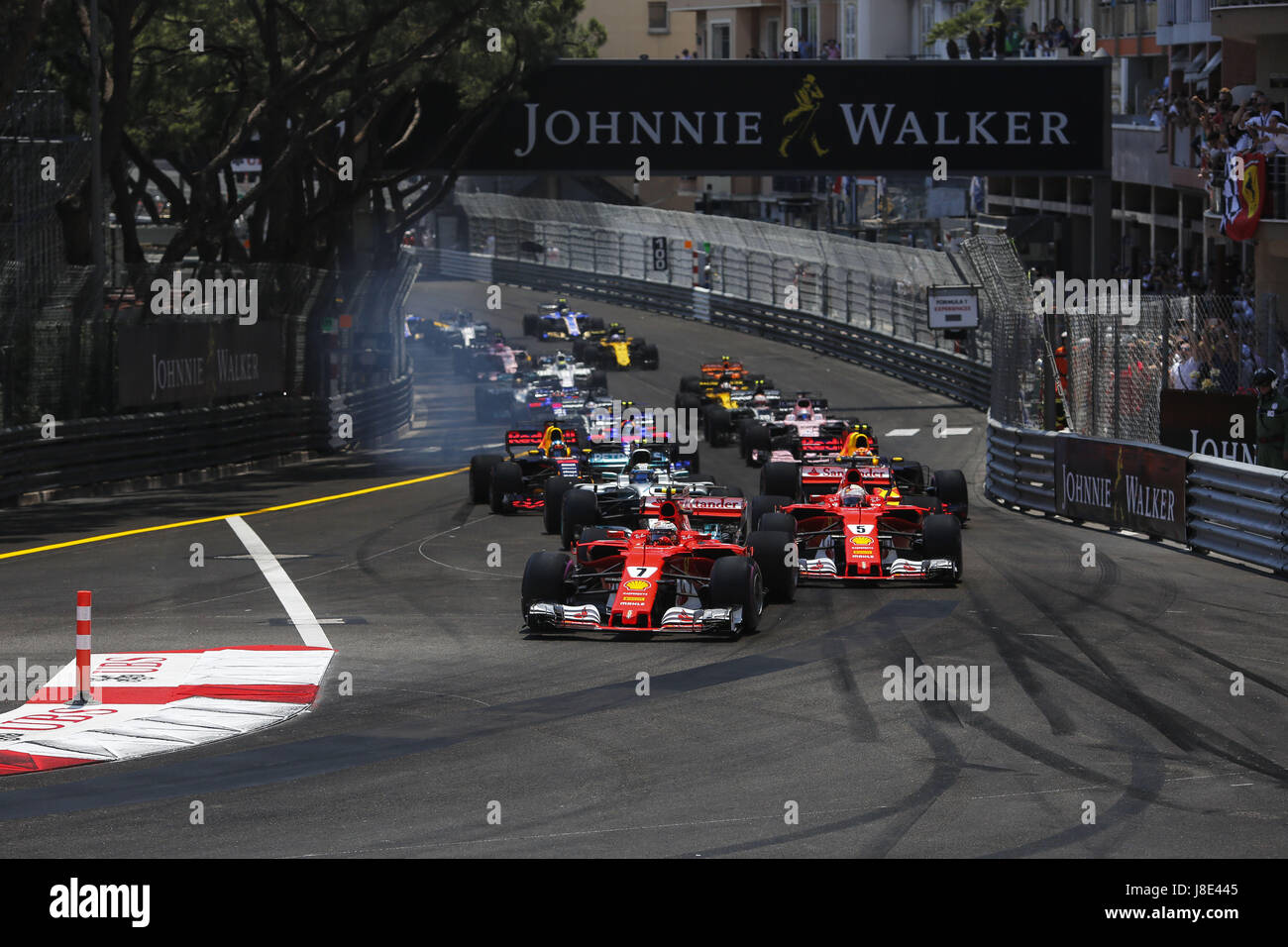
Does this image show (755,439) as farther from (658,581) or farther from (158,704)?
(158,704)

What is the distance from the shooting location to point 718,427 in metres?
34.8

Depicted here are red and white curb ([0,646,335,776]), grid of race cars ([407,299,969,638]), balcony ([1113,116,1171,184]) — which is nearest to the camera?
red and white curb ([0,646,335,776])

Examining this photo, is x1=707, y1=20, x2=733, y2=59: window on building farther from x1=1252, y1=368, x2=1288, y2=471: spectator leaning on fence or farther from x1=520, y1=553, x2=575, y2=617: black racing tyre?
x1=520, y1=553, x2=575, y2=617: black racing tyre

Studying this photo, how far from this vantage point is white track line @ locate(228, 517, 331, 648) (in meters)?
15.9

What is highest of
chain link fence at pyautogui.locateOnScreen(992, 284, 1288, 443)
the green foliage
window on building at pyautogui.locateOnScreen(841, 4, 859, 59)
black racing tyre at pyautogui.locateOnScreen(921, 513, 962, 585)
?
window on building at pyautogui.locateOnScreen(841, 4, 859, 59)

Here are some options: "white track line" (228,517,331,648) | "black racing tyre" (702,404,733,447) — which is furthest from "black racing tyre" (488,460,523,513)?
"black racing tyre" (702,404,733,447)

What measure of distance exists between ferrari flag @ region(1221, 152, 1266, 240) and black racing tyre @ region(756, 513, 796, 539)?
13.3 m

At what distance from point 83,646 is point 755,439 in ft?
63.6

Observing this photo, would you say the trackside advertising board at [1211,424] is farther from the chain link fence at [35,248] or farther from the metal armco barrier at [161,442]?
the chain link fence at [35,248]

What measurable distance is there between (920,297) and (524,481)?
2659 centimetres

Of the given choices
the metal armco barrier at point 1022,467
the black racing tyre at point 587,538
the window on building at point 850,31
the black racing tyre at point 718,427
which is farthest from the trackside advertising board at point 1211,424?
the window on building at point 850,31

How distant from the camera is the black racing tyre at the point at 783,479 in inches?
936

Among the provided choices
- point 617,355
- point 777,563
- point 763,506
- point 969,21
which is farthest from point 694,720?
point 969,21
